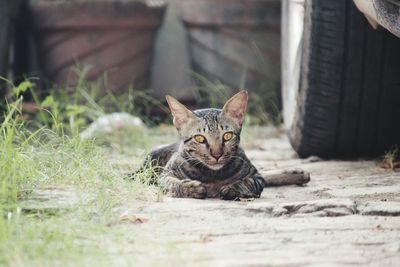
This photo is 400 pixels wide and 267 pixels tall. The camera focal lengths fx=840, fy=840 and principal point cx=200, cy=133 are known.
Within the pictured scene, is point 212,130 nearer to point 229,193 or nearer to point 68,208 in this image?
point 229,193

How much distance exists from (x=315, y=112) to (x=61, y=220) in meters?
2.02

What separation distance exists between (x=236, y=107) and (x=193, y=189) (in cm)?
47

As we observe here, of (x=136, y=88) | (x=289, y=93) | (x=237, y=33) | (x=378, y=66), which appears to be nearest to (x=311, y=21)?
(x=378, y=66)

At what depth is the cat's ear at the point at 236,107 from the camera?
12.4 feet

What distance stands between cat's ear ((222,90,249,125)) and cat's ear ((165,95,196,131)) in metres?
0.16

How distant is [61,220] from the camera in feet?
9.46

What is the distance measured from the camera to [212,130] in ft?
12.1

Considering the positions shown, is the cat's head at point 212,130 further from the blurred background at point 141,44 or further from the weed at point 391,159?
the blurred background at point 141,44

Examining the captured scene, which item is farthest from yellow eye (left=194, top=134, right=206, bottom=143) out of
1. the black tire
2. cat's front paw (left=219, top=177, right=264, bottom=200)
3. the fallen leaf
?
the black tire

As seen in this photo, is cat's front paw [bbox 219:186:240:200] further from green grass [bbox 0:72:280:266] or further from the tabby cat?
green grass [bbox 0:72:280:266]

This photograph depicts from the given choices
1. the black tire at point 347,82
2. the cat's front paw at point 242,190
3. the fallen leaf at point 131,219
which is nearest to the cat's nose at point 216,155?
the cat's front paw at point 242,190

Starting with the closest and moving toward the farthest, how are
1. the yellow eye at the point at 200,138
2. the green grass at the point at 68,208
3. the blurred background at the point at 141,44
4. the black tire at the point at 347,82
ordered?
1. the green grass at the point at 68,208
2. the yellow eye at the point at 200,138
3. the black tire at the point at 347,82
4. the blurred background at the point at 141,44

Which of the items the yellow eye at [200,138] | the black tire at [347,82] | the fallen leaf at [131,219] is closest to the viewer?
the fallen leaf at [131,219]

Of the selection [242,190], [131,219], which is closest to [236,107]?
[242,190]
